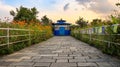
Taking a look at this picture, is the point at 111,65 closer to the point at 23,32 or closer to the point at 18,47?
the point at 18,47

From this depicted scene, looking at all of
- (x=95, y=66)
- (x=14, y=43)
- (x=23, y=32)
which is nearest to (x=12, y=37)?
(x=14, y=43)

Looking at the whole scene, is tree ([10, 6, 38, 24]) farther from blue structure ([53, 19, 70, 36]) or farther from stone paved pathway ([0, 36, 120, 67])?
stone paved pathway ([0, 36, 120, 67])

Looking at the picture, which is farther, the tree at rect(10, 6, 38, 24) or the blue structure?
the blue structure

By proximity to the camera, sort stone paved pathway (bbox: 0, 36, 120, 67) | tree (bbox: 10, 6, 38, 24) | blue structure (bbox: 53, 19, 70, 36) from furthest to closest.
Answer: blue structure (bbox: 53, 19, 70, 36) < tree (bbox: 10, 6, 38, 24) < stone paved pathway (bbox: 0, 36, 120, 67)

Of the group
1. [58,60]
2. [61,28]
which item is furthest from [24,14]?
[58,60]

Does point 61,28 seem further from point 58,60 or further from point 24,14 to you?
point 58,60

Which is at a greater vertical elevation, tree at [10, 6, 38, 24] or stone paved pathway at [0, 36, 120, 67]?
tree at [10, 6, 38, 24]

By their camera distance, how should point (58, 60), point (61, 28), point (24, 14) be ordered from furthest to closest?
point (61, 28) → point (24, 14) → point (58, 60)

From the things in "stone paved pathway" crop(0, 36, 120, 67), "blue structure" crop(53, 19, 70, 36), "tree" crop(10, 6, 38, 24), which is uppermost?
"tree" crop(10, 6, 38, 24)

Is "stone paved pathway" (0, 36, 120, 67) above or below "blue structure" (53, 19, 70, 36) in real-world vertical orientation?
below

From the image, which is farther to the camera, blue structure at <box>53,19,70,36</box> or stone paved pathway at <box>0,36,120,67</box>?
blue structure at <box>53,19,70,36</box>

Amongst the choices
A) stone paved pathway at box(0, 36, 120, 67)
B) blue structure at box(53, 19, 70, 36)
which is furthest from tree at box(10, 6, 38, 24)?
stone paved pathway at box(0, 36, 120, 67)

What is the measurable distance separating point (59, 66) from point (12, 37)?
16.9ft

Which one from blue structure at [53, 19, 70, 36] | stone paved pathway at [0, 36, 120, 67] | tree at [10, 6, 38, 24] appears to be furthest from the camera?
blue structure at [53, 19, 70, 36]
